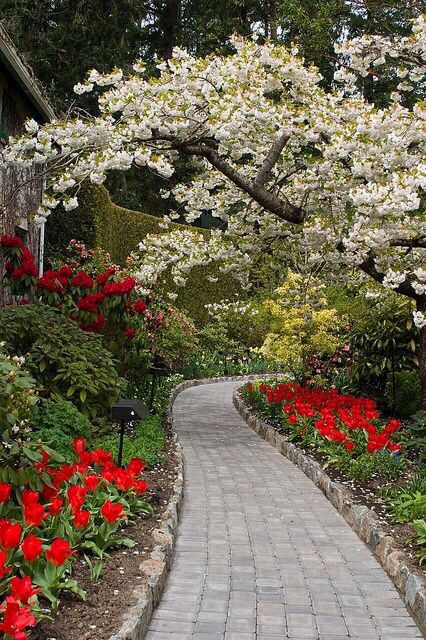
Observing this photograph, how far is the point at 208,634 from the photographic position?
10.4 feet

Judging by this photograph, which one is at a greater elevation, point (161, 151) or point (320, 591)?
point (161, 151)

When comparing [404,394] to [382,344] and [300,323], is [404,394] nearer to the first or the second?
[382,344]

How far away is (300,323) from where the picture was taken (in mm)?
9203

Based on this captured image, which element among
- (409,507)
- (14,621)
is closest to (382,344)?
(409,507)

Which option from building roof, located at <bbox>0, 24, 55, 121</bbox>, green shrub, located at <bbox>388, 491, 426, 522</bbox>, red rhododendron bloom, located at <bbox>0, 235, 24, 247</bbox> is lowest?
green shrub, located at <bbox>388, 491, 426, 522</bbox>

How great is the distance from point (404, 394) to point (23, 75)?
22.1 ft

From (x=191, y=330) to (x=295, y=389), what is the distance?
199 centimetres

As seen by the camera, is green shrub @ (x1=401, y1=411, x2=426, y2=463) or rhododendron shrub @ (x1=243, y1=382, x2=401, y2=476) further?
green shrub @ (x1=401, y1=411, x2=426, y2=463)

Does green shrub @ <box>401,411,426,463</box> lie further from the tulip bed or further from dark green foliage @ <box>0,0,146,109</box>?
dark green foliage @ <box>0,0,146,109</box>

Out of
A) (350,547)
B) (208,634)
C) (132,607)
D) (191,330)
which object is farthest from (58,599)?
(191,330)

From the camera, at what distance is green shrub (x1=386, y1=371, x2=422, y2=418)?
9.67 metres

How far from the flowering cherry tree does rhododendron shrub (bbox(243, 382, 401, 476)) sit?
1093 mm

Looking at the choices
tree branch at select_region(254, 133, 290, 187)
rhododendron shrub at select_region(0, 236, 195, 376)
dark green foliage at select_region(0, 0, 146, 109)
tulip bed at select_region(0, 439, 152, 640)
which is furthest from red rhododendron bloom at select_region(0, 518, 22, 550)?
dark green foliage at select_region(0, 0, 146, 109)

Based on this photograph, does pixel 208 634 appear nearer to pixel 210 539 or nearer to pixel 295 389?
pixel 210 539
